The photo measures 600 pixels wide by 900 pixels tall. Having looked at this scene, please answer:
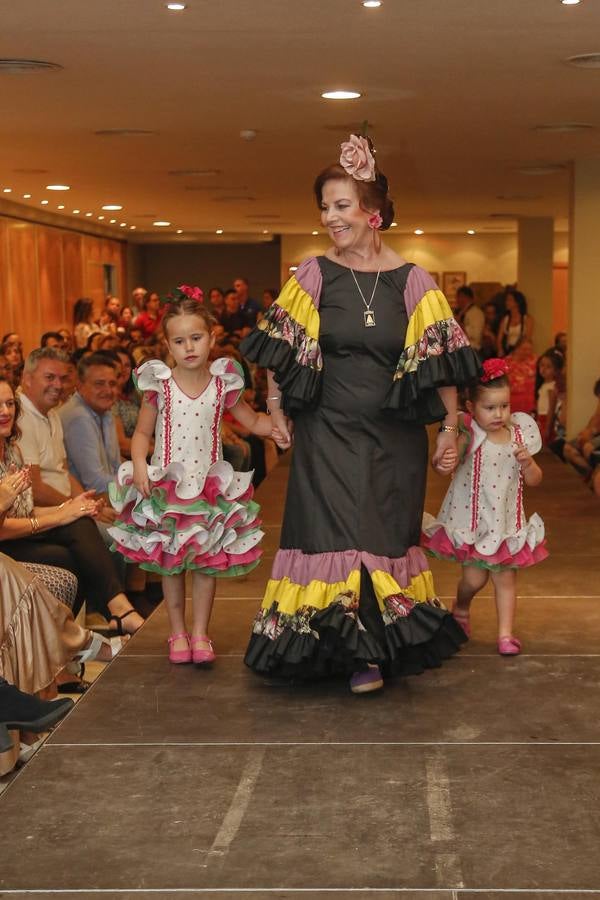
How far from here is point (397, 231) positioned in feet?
73.9

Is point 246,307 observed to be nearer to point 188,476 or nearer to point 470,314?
point 470,314

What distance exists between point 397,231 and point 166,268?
5.64m

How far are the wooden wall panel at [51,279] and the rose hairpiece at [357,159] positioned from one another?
14082 mm

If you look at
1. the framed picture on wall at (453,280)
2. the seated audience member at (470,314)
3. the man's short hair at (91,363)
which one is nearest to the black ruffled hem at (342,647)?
the man's short hair at (91,363)

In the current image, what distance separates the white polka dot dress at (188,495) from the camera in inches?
163

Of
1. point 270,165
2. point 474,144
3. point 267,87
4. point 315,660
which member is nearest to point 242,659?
point 315,660

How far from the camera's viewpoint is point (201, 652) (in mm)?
4277

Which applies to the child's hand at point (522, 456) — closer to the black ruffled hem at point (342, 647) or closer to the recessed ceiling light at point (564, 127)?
the black ruffled hem at point (342, 647)

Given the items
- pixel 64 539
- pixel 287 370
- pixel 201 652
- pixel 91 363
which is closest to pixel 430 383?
pixel 287 370

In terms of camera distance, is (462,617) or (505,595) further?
(462,617)

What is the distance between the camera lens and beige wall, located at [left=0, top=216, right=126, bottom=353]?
1614 centimetres

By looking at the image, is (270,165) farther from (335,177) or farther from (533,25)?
(335,177)

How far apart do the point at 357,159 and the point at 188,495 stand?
1.14 meters

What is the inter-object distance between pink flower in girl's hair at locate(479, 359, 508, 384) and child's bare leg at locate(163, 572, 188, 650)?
1155 millimetres
